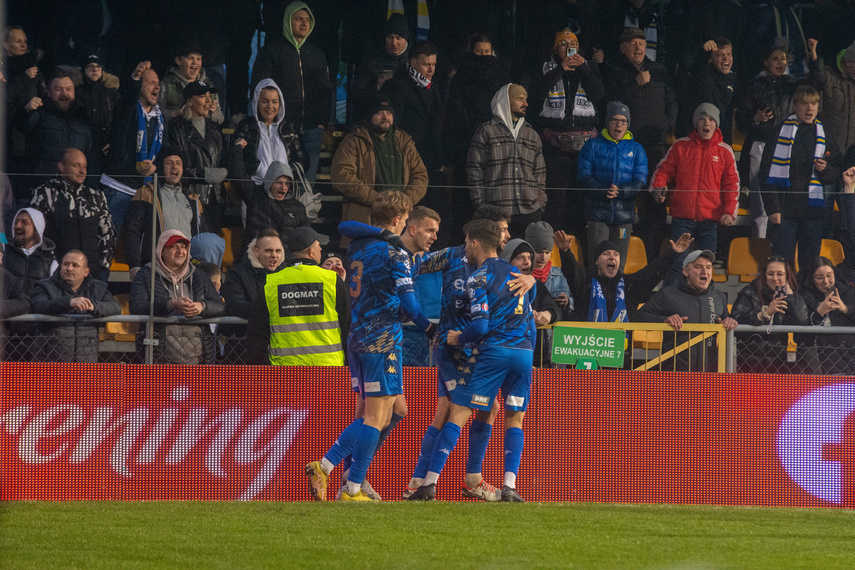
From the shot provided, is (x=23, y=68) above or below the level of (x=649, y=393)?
above

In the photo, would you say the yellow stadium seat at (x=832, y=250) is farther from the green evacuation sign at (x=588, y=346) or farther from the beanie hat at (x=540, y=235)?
the green evacuation sign at (x=588, y=346)

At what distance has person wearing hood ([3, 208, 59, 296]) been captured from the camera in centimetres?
928

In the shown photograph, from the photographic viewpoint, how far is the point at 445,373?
7.30 metres

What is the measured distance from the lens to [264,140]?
424 inches

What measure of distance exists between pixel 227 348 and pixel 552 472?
3.09 m

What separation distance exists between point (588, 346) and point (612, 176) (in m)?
3.49

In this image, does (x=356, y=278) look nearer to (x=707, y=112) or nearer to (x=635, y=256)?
Answer: (x=635, y=256)

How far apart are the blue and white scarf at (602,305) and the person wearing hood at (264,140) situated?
324cm

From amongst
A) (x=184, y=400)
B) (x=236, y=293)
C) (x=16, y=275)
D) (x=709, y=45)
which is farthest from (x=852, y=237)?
(x=16, y=275)

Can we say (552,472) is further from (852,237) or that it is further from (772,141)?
(772,141)

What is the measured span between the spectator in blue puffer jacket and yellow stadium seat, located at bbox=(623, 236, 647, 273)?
0.14 m

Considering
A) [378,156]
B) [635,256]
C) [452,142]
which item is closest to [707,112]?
[635,256]

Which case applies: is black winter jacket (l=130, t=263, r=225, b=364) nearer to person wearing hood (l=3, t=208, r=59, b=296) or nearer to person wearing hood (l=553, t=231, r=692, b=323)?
person wearing hood (l=3, t=208, r=59, b=296)

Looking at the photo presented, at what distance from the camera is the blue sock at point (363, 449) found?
691 cm
